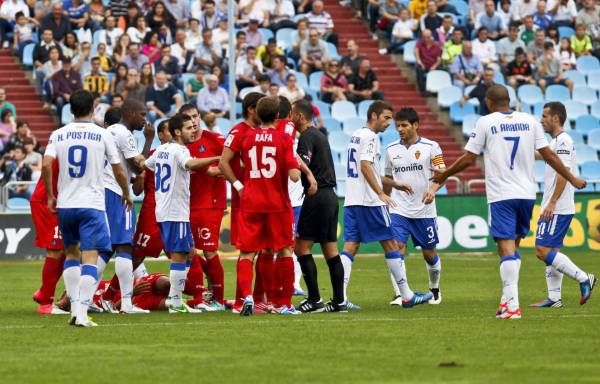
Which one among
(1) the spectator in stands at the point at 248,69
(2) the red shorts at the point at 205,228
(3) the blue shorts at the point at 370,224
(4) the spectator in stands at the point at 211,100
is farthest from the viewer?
(1) the spectator in stands at the point at 248,69

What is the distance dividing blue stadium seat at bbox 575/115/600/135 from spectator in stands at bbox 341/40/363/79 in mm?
5132

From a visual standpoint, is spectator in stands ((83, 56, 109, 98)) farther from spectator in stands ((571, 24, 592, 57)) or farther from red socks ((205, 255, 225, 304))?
red socks ((205, 255, 225, 304))

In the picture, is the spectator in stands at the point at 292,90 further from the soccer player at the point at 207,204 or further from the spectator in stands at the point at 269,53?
the soccer player at the point at 207,204

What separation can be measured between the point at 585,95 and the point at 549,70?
1007 millimetres

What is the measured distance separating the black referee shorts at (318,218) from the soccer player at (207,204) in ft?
3.54

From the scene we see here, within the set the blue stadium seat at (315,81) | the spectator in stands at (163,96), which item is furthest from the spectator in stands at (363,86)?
the spectator in stands at (163,96)

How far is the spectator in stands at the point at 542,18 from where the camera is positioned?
37.9 metres

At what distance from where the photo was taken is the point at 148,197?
1795cm

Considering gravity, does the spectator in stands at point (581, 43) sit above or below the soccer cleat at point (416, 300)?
above

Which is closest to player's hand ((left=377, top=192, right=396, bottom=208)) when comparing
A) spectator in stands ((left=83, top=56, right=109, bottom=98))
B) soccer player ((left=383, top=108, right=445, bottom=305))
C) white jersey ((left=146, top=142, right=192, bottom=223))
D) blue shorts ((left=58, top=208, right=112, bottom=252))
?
soccer player ((left=383, top=108, right=445, bottom=305))

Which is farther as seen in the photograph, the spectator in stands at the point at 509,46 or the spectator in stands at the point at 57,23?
the spectator in stands at the point at 509,46

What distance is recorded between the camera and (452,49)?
35.6m

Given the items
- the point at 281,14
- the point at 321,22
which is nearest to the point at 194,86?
the point at 281,14

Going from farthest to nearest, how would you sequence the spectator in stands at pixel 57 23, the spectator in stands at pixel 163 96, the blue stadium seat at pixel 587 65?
the blue stadium seat at pixel 587 65
the spectator in stands at pixel 57 23
the spectator in stands at pixel 163 96
